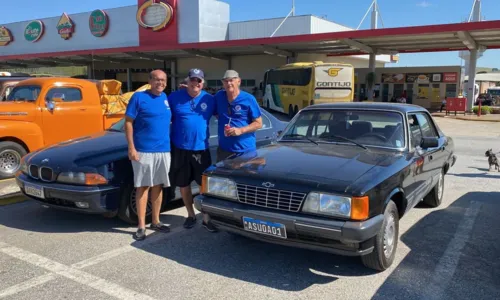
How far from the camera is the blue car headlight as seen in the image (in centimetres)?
336

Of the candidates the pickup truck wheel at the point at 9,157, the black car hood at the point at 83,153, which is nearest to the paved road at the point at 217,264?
the black car hood at the point at 83,153

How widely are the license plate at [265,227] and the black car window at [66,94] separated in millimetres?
5975

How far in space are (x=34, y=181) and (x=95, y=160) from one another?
0.86 metres

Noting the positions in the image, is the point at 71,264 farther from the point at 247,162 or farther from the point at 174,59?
the point at 174,59

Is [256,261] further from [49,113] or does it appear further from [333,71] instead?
[333,71]

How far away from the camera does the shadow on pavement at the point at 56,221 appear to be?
4.97 metres

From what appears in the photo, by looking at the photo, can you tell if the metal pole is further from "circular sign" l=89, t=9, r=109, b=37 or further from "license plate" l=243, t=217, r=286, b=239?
"license plate" l=243, t=217, r=286, b=239

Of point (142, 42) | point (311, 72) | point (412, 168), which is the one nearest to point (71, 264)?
point (412, 168)

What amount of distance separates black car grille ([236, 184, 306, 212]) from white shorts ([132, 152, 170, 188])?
1.21m

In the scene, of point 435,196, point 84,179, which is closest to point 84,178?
point 84,179

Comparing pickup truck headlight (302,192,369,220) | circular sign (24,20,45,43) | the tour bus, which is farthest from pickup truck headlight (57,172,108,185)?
circular sign (24,20,45,43)

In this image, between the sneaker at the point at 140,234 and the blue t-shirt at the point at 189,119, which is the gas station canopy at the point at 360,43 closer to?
the blue t-shirt at the point at 189,119

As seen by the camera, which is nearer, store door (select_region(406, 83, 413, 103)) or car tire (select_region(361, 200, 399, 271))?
car tire (select_region(361, 200, 399, 271))

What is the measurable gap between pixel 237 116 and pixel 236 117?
0.02 metres
